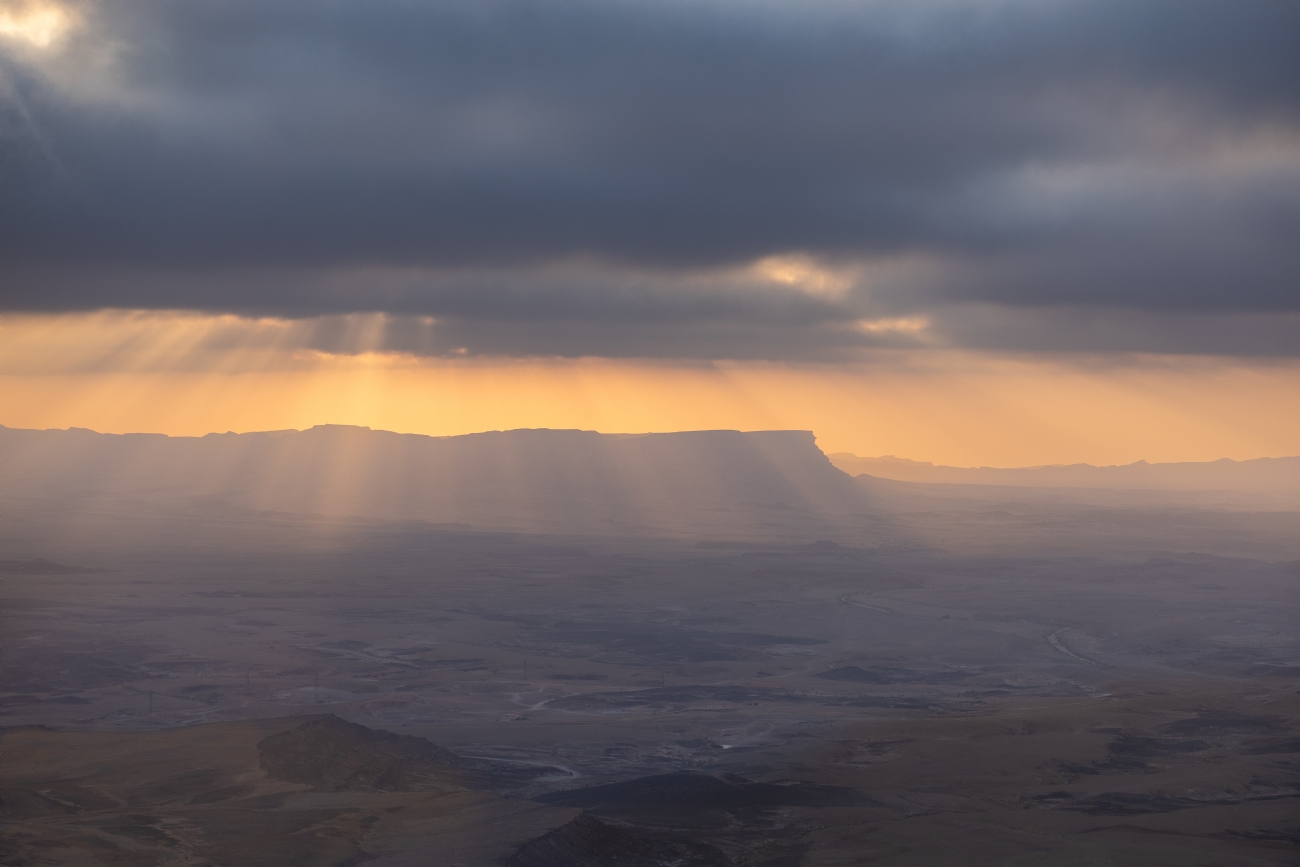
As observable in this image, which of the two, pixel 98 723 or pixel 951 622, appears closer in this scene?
pixel 98 723

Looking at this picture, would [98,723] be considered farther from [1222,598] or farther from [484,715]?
[1222,598]

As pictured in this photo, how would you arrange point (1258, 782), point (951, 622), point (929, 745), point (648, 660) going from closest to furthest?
1. point (1258, 782)
2. point (929, 745)
3. point (648, 660)
4. point (951, 622)

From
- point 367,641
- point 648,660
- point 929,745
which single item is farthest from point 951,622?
point 929,745

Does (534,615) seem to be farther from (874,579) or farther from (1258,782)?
(1258,782)

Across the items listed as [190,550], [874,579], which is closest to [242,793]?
[874,579]

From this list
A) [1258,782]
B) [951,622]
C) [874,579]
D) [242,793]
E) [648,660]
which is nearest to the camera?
[242,793]

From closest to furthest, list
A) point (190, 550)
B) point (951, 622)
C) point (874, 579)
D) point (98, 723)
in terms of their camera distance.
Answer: point (98, 723), point (951, 622), point (874, 579), point (190, 550)
